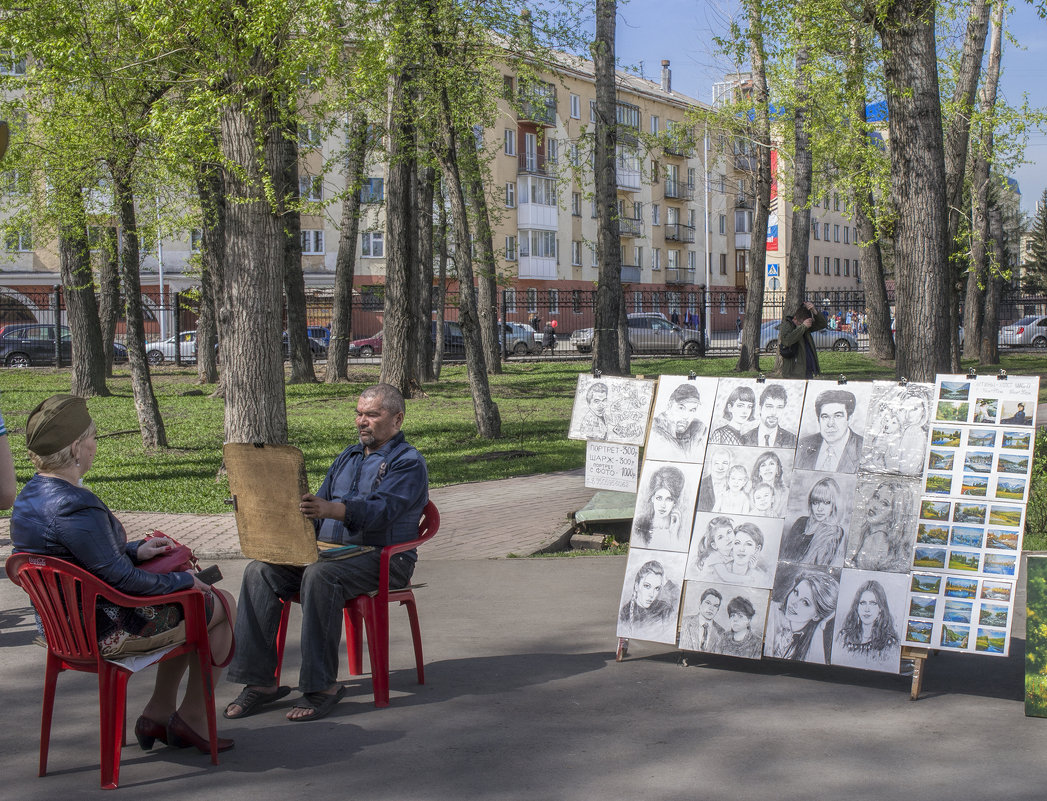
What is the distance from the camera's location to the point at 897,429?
18.2 feet

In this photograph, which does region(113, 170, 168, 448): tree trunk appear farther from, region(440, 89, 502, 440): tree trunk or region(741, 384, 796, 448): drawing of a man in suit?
region(741, 384, 796, 448): drawing of a man in suit

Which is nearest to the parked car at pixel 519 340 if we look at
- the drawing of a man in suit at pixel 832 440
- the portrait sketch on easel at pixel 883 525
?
the drawing of a man in suit at pixel 832 440

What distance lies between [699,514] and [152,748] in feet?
9.27

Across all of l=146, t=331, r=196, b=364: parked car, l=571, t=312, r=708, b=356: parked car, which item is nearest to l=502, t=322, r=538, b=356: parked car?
l=571, t=312, r=708, b=356: parked car

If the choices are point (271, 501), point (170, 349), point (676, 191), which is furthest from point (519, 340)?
point (676, 191)

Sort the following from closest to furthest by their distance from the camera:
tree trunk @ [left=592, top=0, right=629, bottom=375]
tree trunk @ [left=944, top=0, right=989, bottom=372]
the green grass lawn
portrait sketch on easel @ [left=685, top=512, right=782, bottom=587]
A: portrait sketch on easel @ [left=685, top=512, right=782, bottom=587] → the green grass lawn → tree trunk @ [left=592, top=0, right=629, bottom=375] → tree trunk @ [left=944, top=0, right=989, bottom=372]

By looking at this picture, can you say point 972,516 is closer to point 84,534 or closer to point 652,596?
point 652,596

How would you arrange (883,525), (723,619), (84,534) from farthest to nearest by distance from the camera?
(723,619)
(883,525)
(84,534)

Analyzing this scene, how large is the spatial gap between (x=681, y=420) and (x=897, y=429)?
1.10 meters

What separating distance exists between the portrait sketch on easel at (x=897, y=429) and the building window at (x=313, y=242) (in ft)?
175

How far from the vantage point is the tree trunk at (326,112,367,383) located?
22875 millimetres

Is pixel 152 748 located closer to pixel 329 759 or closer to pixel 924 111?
pixel 329 759

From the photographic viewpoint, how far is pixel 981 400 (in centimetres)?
545

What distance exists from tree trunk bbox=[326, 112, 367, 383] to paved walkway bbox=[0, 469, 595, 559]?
11.6 m
